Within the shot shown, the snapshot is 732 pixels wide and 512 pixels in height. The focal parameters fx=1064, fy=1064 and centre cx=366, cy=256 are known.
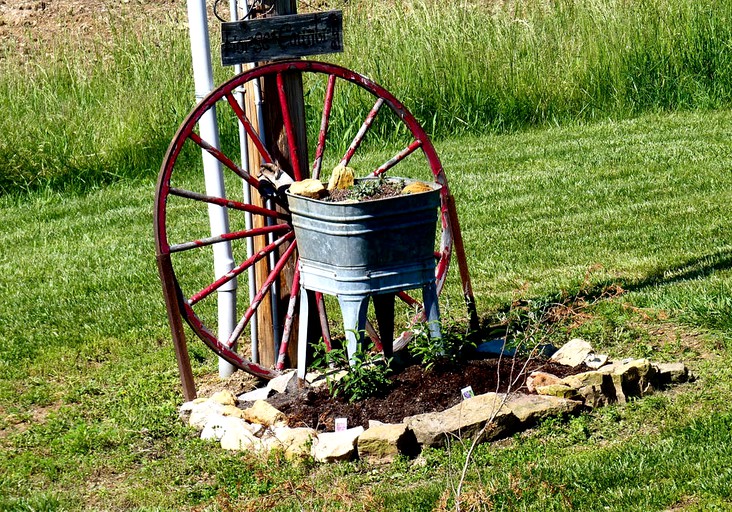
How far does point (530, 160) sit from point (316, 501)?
21.3 feet

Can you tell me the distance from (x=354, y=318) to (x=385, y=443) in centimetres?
65

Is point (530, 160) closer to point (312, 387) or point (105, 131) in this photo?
point (105, 131)

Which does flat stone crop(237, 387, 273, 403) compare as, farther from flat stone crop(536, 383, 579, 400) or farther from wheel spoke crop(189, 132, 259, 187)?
flat stone crop(536, 383, 579, 400)

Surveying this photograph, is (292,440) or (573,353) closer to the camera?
(292,440)

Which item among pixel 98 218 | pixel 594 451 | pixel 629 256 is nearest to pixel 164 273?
pixel 594 451

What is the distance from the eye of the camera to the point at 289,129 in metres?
5.16

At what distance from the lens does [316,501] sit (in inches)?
152

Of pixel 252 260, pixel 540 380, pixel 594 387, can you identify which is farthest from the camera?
pixel 252 260

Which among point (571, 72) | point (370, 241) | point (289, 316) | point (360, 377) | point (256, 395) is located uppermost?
point (370, 241)

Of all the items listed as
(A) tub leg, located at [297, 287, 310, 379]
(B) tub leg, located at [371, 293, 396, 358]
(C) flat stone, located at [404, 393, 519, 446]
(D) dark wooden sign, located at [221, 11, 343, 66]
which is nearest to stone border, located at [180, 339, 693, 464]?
(C) flat stone, located at [404, 393, 519, 446]

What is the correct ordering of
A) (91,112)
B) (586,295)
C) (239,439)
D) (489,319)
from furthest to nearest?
(91,112) → (586,295) → (489,319) → (239,439)

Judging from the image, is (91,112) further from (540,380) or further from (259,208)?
(540,380)

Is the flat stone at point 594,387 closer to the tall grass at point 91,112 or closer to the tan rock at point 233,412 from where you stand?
the tan rock at point 233,412

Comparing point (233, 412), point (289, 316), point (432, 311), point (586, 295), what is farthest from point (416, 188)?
point (586, 295)
